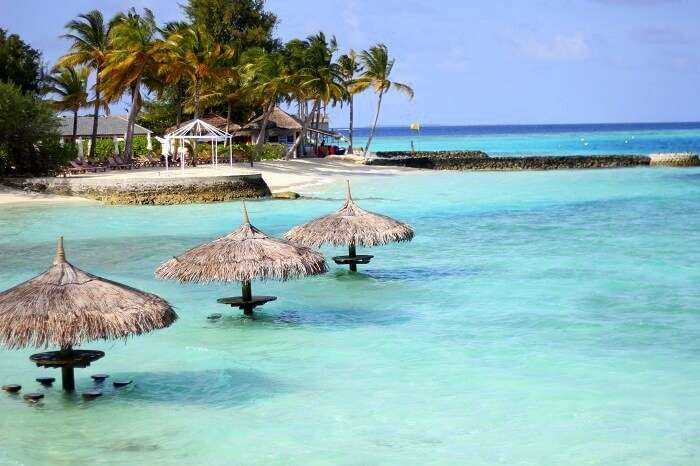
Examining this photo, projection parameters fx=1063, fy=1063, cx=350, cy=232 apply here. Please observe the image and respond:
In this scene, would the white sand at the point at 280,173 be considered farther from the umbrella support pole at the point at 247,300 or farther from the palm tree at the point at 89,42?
the umbrella support pole at the point at 247,300

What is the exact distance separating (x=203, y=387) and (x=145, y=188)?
23463 millimetres

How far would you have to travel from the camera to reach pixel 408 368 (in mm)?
12070

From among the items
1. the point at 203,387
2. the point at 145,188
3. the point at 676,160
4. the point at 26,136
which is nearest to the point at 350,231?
the point at 203,387

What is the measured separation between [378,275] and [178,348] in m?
6.28

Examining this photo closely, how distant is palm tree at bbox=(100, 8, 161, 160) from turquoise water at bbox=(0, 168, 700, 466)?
2008 cm

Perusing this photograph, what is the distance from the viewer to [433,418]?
10.3 metres

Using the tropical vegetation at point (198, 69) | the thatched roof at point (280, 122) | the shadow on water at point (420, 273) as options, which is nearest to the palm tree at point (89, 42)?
the tropical vegetation at point (198, 69)

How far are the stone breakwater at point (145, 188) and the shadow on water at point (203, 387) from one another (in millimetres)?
22645

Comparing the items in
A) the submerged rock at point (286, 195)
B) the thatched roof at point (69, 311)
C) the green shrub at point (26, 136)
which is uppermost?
the green shrub at point (26, 136)

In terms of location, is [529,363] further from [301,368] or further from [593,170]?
[593,170]

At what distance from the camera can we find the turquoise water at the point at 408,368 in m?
9.51

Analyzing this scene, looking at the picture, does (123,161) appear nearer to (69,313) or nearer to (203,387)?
(203,387)

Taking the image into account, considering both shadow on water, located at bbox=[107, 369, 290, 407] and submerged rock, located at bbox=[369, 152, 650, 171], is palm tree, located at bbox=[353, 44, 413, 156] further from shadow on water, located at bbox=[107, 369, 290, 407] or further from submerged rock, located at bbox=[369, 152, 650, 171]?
shadow on water, located at bbox=[107, 369, 290, 407]

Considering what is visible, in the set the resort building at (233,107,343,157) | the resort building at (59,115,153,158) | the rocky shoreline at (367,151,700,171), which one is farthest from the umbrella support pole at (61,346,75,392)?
the rocky shoreline at (367,151,700,171)
